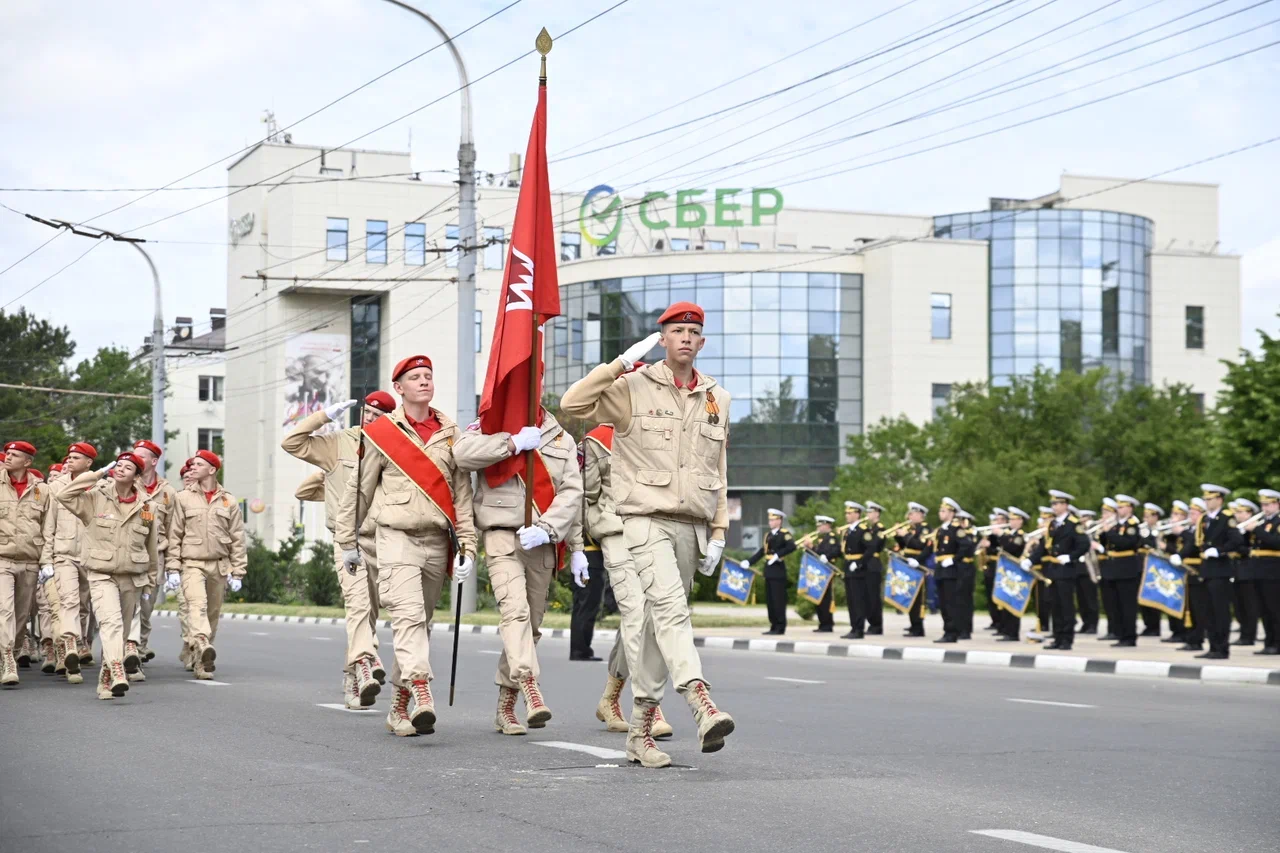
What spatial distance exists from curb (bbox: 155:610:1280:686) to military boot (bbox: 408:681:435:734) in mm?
8631

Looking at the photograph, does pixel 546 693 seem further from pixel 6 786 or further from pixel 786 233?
pixel 786 233

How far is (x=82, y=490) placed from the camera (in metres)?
12.9

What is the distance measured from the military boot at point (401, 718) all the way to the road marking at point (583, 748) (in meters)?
0.73

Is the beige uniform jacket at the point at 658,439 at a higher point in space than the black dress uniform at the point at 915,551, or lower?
higher

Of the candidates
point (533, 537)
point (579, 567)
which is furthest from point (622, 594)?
point (579, 567)

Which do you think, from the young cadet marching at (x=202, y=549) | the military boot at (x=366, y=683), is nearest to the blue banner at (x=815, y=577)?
the young cadet marching at (x=202, y=549)

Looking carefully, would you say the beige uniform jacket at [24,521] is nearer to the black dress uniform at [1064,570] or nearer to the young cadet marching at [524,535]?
the young cadet marching at [524,535]

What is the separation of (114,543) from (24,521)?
6.62 ft

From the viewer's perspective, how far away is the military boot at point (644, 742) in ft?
26.8

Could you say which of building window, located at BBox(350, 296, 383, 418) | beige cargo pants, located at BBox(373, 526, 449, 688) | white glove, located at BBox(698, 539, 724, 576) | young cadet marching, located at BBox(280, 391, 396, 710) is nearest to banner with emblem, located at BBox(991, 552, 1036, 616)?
young cadet marching, located at BBox(280, 391, 396, 710)

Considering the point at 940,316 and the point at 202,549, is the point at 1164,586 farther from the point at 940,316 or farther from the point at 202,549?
the point at 940,316

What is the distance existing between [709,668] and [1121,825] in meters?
11.4

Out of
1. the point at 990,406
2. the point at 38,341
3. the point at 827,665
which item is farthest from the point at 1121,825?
the point at 38,341

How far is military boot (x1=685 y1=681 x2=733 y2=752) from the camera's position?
7.68 m
